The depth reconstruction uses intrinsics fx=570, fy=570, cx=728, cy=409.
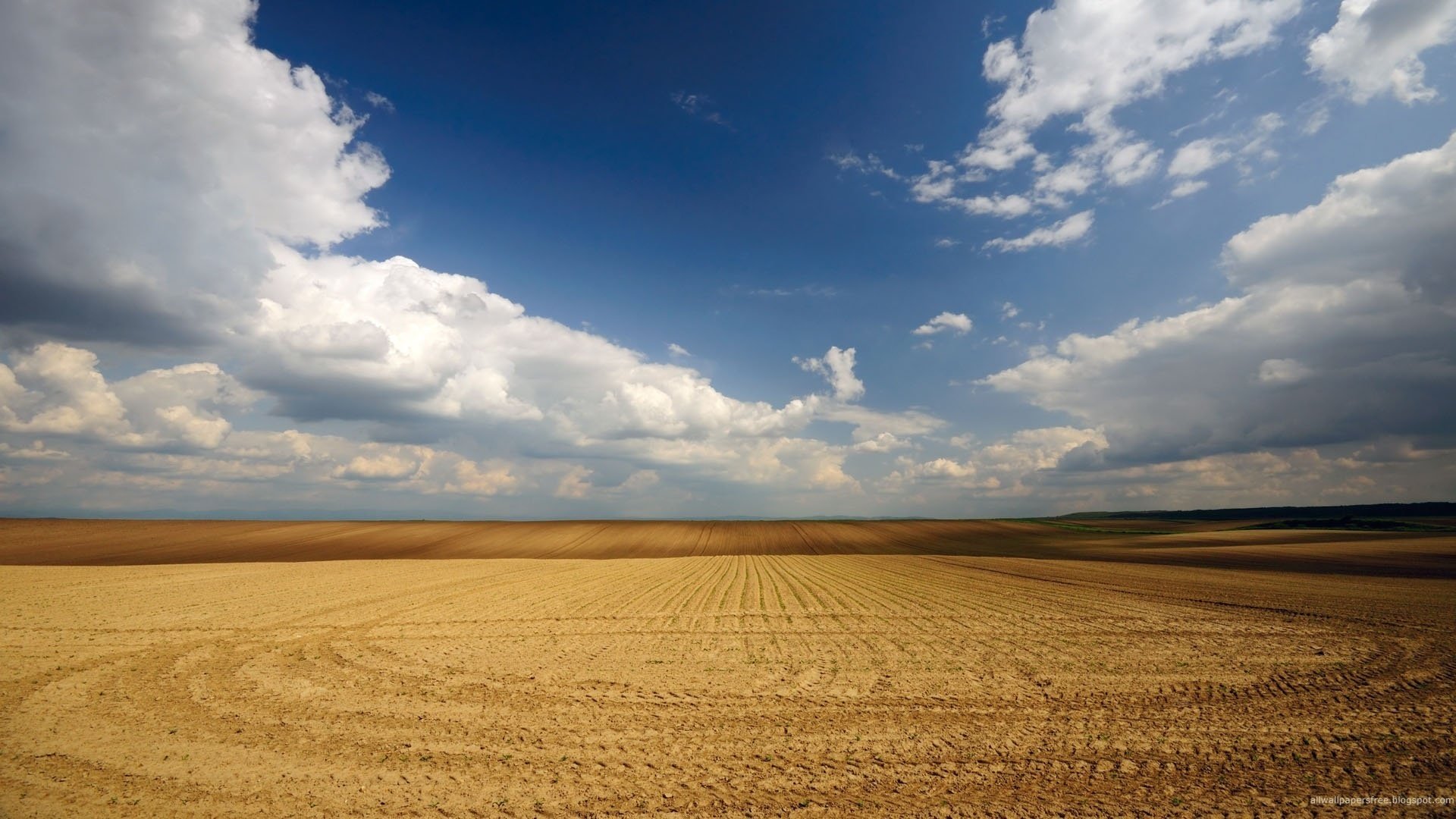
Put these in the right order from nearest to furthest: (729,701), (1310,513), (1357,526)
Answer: (729,701) < (1357,526) < (1310,513)

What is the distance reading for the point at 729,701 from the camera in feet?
35.3

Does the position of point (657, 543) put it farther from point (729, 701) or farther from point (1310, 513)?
point (1310, 513)

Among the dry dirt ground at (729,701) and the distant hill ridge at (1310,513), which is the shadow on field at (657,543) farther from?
the distant hill ridge at (1310,513)

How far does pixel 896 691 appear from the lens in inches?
439

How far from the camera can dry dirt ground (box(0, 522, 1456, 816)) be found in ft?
24.1

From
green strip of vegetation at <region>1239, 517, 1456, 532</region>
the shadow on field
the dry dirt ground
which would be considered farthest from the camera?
green strip of vegetation at <region>1239, 517, 1456, 532</region>

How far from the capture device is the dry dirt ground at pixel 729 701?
736 cm

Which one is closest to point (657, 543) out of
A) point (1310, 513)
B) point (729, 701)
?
point (729, 701)

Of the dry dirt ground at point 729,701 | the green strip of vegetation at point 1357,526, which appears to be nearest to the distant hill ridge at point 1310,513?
the green strip of vegetation at point 1357,526

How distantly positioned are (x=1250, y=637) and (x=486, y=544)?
203 feet

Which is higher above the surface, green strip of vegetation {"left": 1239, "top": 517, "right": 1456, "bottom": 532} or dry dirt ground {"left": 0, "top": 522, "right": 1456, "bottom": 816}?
dry dirt ground {"left": 0, "top": 522, "right": 1456, "bottom": 816}

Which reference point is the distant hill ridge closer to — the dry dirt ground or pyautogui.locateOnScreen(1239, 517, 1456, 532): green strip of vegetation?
pyautogui.locateOnScreen(1239, 517, 1456, 532): green strip of vegetation

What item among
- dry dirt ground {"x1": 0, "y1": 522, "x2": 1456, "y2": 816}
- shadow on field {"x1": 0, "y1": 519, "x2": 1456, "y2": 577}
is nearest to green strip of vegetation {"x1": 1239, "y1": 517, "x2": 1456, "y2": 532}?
shadow on field {"x1": 0, "y1": 519, "x2": 1456, "y2": 577}

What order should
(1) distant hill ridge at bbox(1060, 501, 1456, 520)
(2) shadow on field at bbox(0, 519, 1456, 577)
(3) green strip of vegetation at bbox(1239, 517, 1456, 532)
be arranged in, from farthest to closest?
(1) distant hill ridge at bbox(1060, 501, 1456, 520) → (3) green strip of vegetation at bbox(1239, 517, 1456, 532) → (2) shadow on field at bbox(0, 519, 1456, 577)
